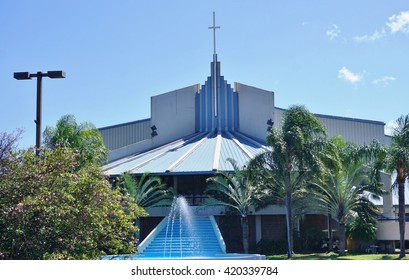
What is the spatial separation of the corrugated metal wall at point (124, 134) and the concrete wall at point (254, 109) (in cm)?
787

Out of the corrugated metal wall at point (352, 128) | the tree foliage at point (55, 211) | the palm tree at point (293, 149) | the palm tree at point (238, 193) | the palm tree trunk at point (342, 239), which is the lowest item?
the palm tree trunk at point (342, 239)

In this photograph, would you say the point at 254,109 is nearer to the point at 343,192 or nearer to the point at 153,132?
the point at 153,132

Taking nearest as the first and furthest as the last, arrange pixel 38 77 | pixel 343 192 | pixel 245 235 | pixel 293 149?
pixel 38 77 → pixel 293 149 → pixel 343 192 → pixel 245 235

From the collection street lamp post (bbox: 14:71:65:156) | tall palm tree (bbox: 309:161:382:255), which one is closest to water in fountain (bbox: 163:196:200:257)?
tall palm tree (bbox: 309:161:382:255)

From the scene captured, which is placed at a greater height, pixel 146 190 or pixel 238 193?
pixel 146 190

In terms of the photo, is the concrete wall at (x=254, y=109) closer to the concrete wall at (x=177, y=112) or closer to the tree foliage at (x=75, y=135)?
the concrete wall at (x=177, y=112)

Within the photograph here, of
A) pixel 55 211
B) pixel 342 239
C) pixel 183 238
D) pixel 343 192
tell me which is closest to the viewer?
pixel 55 211

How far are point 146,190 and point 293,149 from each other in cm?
1131

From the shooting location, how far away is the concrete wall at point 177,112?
46000mm

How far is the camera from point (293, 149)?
25828mm

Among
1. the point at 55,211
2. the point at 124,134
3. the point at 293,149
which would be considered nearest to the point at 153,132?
the point at 124,134

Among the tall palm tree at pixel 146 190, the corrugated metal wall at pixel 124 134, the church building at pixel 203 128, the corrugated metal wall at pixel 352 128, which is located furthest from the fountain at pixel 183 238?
the corrugated metal wall at pixel 352 128

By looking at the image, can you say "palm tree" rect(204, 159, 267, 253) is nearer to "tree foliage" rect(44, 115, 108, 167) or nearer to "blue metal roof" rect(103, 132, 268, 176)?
"blue metal roof" rect(103, 132, 268, 176)

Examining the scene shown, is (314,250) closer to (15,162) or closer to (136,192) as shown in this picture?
(136,192)
